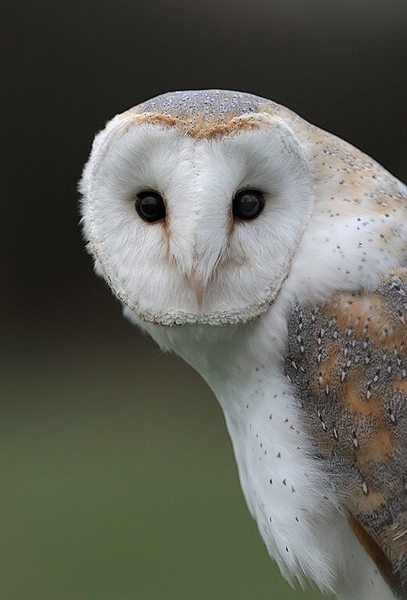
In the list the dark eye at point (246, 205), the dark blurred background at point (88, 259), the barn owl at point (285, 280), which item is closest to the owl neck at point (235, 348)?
the barn owl at point (285, 280)

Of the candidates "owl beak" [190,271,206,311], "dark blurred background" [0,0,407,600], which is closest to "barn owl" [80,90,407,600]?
"owl beak" [190,271,206,311]

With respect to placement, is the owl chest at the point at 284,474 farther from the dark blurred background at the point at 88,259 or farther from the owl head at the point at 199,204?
the dark blurred background at the point at 88,259

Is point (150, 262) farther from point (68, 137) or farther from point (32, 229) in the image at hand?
point (32, 229)

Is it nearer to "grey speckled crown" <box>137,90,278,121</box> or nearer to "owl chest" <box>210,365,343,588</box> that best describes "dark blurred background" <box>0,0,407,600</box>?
"owl chest" <box>210,365,343,588</box>

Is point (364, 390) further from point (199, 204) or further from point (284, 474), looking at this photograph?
point (199, 204)

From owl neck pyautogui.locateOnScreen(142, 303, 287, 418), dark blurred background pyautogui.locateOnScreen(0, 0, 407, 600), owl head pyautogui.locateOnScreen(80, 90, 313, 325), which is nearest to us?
owl head pyautogui.locateOnScreen(80, 90, 313, 325)

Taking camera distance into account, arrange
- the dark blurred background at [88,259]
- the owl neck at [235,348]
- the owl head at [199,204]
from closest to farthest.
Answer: the owl head at [199,204] → the owl neck at [235,348] → the dark blurred background at [88,259]

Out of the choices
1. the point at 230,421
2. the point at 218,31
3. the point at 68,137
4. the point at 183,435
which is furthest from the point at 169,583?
the point at 218,31

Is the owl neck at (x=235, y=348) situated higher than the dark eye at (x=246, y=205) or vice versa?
the dark eye at (x=246, y=205)
